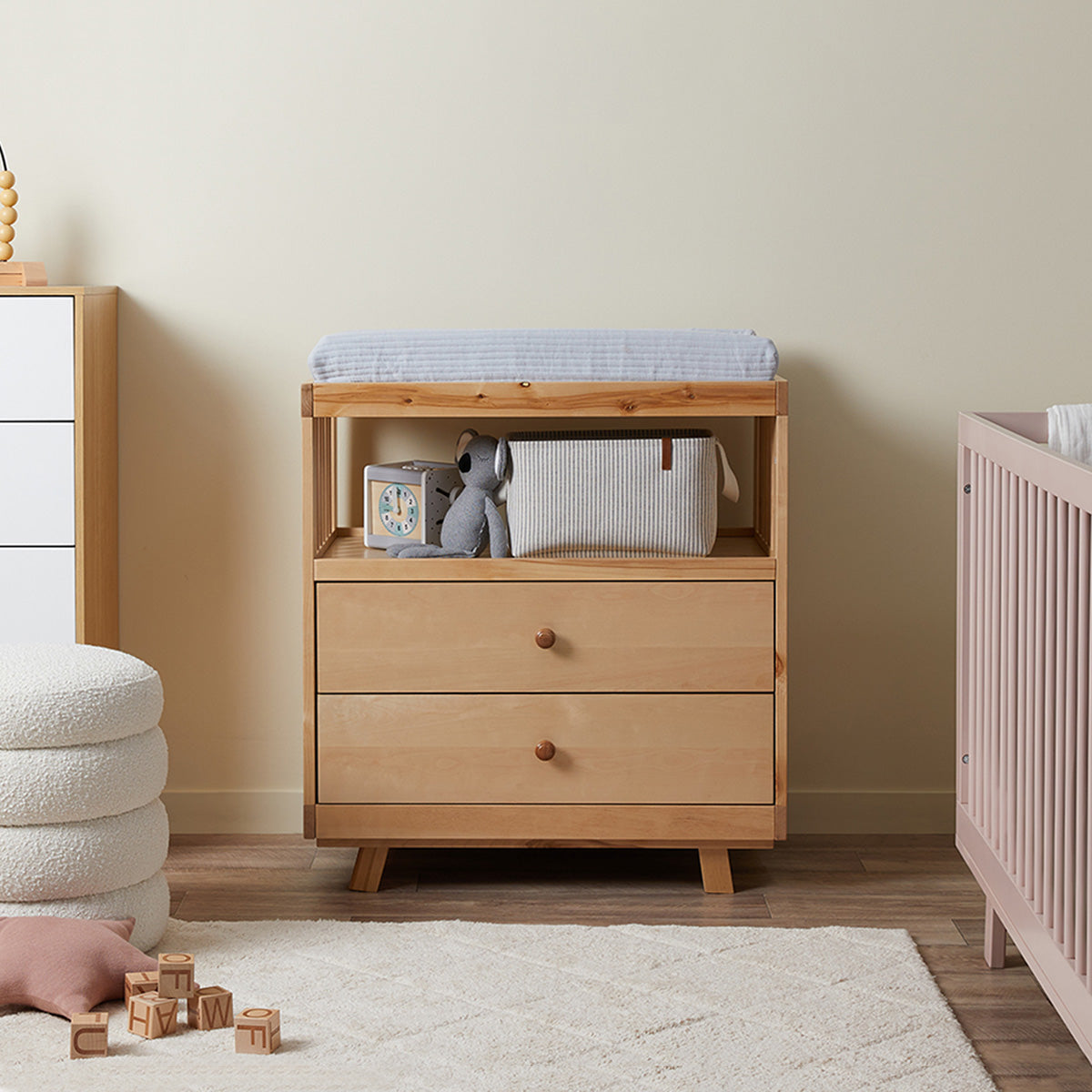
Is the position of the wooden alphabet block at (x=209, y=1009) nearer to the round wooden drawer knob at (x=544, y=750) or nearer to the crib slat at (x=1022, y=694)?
the round wooden drawer knob at (x=544, y=750)

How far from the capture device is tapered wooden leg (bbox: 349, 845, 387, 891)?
2156 mm

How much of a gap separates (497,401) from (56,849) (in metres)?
0.90

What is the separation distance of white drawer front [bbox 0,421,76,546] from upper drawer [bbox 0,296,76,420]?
27 millimetres

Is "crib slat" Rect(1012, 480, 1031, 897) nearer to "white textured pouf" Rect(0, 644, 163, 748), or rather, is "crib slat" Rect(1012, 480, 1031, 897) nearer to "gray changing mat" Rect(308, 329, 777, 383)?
"gray changing mat" Rect(308, 329, 777, 383)

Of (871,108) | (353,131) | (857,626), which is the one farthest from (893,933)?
(353,131)

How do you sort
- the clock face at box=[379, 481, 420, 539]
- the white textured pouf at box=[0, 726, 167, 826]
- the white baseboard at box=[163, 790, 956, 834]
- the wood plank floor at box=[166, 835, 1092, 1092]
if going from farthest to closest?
the white baseboard at box=[163, 790, 956, 834], the clock face at box=[379, 481, 420, 539], the wood plank floor at box=[166, 835, 1092, 1092], the white textured pouf at box=[0, 726, 167, 826]

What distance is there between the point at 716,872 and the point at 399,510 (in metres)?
0.79

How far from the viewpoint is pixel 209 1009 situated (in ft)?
5.26

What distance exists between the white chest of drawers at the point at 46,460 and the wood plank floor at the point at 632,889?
50 centimetres

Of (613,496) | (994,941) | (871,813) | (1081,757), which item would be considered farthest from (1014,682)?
(871,813)

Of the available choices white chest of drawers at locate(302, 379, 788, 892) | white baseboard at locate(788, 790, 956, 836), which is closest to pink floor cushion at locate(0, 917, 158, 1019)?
white chest of drawers at locate(302, 379, 788, 892)

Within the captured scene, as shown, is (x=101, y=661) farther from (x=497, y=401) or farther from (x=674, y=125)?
(x=674, y=125)

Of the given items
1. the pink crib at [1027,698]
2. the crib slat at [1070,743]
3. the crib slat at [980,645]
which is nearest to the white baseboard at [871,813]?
the pink crib at [1027,698]

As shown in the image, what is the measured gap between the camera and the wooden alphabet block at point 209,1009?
5.25 ft
